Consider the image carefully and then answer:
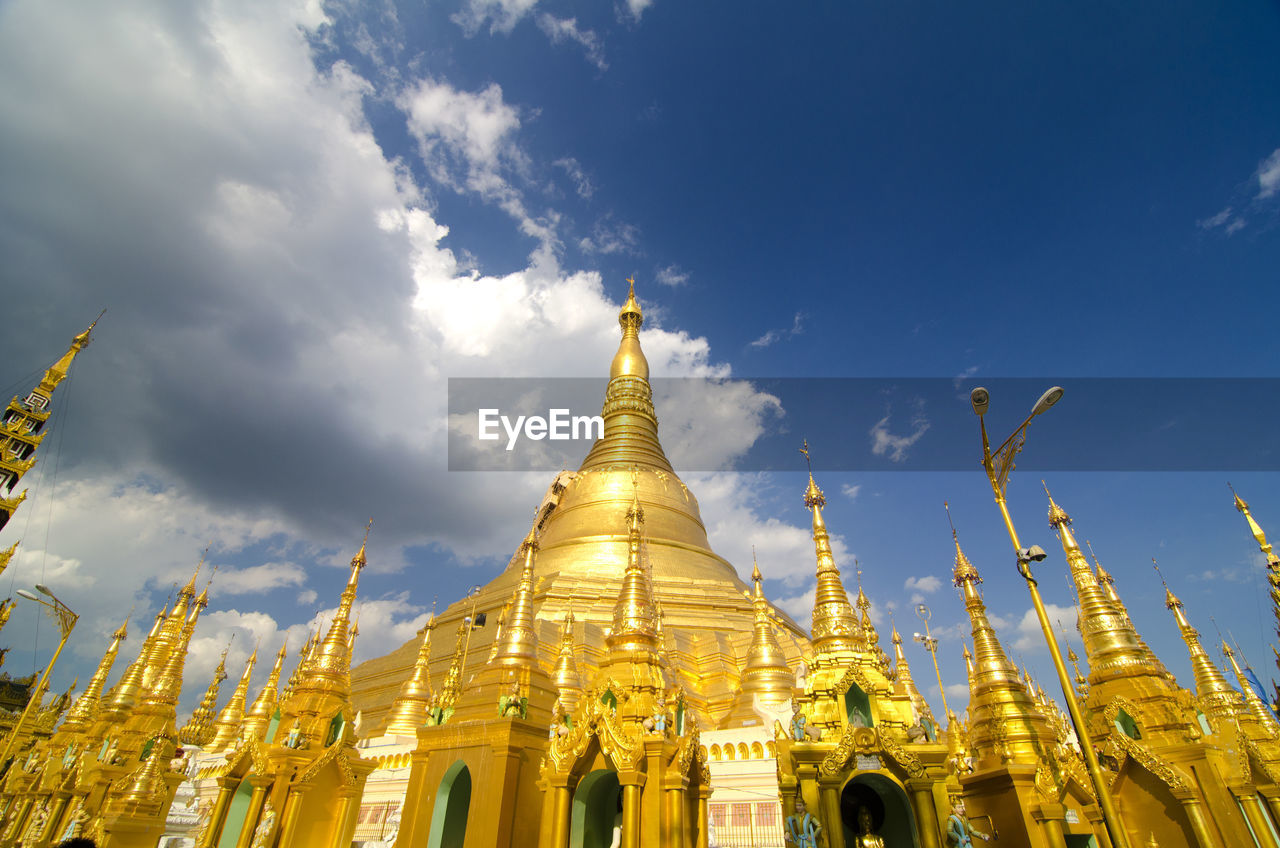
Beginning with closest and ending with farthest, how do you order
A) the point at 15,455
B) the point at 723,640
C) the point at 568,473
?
the point at 15,455 → the point at 723,640 → the point at 568,473

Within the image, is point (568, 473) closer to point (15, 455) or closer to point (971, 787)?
point (15, 455)

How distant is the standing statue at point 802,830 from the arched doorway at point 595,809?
106 inches

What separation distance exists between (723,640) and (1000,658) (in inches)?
466

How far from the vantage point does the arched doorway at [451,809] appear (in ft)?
34.0

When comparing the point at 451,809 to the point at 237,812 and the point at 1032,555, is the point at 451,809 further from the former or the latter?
the point at 1032,555

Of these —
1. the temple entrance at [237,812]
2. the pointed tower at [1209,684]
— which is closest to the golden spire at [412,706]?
the temple entrance at [237,812]

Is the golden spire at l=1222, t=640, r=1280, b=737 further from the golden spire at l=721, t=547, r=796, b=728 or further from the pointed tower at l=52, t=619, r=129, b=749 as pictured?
the pointed tower at l=52, t=619, r=129, b=749

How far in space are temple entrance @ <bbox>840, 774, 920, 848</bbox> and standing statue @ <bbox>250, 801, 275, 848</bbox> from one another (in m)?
10.6

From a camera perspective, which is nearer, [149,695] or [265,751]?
[265,751]

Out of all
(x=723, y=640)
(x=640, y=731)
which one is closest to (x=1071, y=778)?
(x=640, y=731)

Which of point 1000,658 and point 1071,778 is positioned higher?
point 1000,658

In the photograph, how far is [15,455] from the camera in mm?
16281

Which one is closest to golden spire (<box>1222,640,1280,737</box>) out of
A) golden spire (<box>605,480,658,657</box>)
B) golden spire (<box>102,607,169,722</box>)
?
golden spire (<box>605,480,658,657</box>)

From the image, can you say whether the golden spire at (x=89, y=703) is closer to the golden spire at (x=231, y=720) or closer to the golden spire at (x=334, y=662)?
the golden spire at (x=231, y=720)
